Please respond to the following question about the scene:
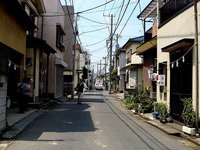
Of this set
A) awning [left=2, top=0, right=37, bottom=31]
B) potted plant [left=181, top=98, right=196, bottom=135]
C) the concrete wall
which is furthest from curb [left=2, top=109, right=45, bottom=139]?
the concrete wall

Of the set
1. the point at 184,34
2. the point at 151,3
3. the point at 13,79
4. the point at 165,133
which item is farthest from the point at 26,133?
the point at 151,3

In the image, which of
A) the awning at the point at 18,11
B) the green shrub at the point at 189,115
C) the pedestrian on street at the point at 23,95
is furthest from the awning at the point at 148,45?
the green shrub at the point at 189,115

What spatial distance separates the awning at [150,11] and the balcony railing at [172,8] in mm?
3603

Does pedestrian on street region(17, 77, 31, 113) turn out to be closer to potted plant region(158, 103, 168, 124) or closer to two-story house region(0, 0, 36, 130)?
two-story house region(0, 0, 36, 130)

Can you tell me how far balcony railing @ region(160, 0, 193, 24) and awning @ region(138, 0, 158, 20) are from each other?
3.60 meters

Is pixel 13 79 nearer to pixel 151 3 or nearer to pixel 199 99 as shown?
pixel 151 3

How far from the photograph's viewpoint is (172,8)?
581 inches

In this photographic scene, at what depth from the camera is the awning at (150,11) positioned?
66.9ft

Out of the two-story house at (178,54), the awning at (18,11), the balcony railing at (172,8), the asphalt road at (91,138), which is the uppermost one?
the balcony railing at (172,8)

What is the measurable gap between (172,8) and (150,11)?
23.5 feet

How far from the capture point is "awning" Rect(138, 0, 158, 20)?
20.4 metres

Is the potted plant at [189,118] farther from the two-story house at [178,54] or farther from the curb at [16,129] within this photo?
the curb at [16,129]

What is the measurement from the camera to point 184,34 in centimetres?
1277

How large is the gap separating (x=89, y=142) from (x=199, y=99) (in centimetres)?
434
